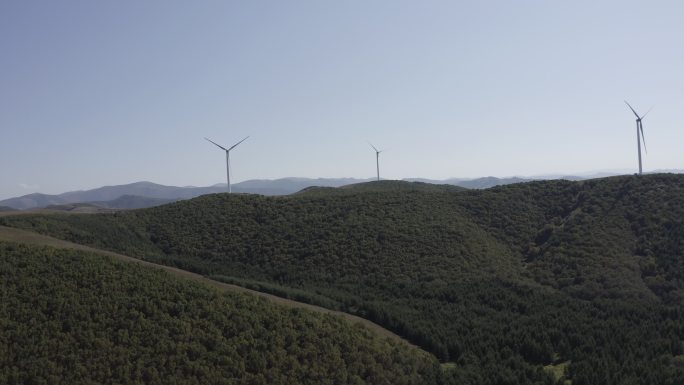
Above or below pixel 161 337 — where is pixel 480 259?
below

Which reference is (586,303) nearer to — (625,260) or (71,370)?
(625,260)

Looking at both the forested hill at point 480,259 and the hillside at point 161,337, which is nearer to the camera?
the hillside at point 161,337

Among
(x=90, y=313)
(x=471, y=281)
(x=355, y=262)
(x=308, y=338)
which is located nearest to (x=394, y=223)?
(x=355, y=262)

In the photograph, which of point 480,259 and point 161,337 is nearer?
point 161,337

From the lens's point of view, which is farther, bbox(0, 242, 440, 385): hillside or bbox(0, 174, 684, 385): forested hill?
bbox(0, 174, 684, 385): forested hill
